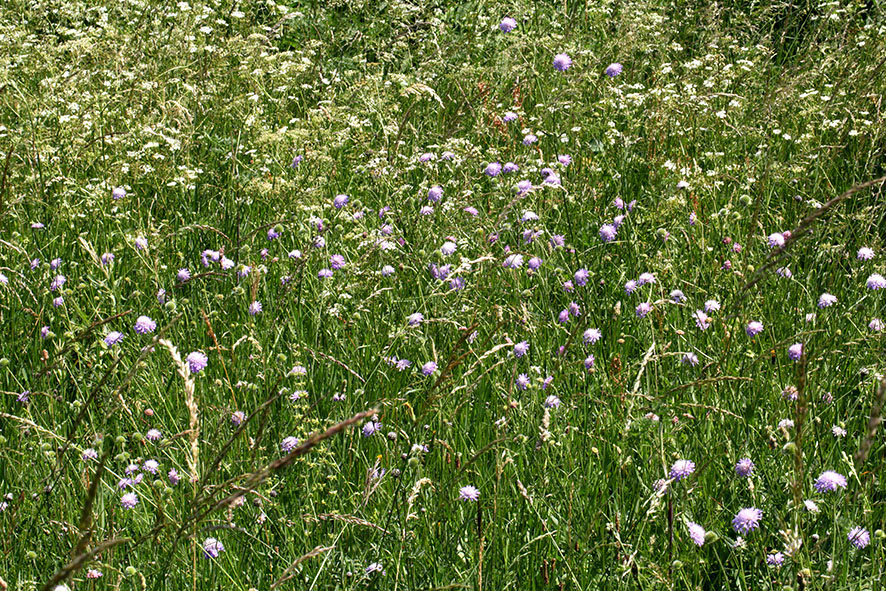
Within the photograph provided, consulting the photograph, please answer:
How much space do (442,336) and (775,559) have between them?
0.91 meters

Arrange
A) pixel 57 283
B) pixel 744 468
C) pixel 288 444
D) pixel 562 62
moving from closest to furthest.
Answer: pixel 744 468 → pixel 288 444 → pixel 57 283 → pixel 562 62

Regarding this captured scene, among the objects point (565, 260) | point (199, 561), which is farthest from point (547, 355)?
point (199, 561)

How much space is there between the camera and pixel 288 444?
1.75m

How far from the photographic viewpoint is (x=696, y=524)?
5.29ft

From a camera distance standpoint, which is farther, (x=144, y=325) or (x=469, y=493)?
(x=144, y=325)

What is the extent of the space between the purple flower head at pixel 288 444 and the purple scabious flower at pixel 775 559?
854 mm

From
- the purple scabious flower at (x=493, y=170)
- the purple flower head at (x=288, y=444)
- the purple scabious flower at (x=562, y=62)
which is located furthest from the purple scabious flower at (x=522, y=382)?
the purple scabious flower at (x=562, y=62)

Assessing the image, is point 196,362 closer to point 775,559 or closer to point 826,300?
point 775,559

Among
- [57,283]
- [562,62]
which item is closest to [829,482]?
[57,283]

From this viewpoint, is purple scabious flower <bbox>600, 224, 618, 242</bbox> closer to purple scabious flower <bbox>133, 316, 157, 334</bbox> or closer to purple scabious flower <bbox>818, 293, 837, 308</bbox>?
purple scabious flower <bbox>818, 293, 837, 308</bbox>

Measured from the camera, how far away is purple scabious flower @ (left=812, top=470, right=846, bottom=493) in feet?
5.17

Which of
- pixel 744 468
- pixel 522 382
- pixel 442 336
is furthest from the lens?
pixel 442 336

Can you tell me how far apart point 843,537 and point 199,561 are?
110 cm

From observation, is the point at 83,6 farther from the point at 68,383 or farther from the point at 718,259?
the point at 718,259
